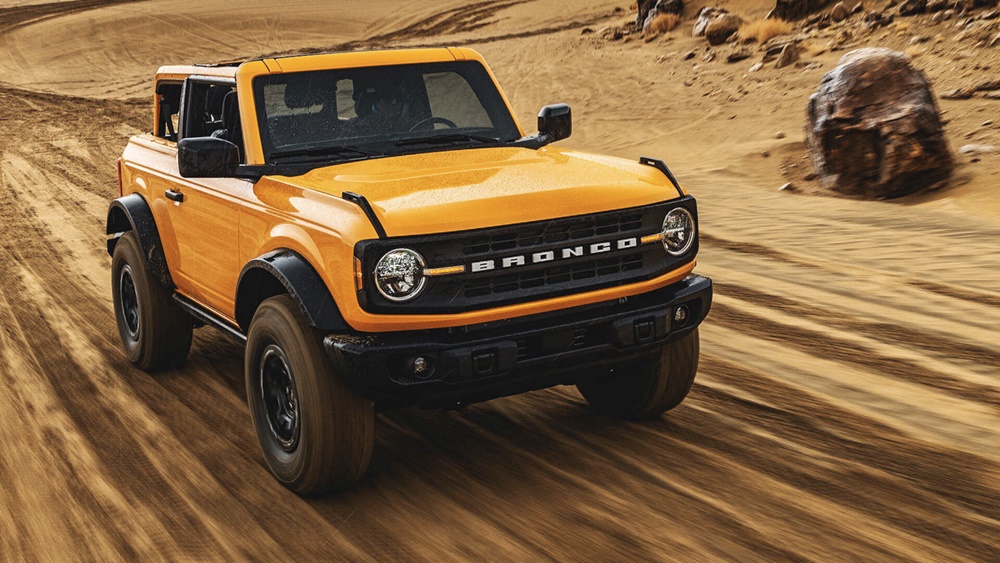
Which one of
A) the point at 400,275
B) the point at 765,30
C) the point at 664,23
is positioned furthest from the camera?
the point at 664,23

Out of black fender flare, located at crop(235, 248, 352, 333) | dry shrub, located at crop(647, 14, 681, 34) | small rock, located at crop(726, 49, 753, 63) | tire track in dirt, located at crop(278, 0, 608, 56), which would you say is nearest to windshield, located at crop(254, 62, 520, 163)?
black fender flare, located at crop(235, 248, 352, 333)

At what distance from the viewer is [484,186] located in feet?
15.7

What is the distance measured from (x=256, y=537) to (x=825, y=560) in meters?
2.23

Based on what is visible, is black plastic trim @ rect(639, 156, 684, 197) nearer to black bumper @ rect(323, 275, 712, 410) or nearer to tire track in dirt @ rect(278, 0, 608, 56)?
black bumper @ rect(323, 275, 712, 410)

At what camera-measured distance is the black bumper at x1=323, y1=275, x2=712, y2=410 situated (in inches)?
173

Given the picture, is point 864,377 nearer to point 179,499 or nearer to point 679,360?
point 679,360

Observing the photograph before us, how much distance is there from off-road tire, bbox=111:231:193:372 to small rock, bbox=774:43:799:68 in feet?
51.5

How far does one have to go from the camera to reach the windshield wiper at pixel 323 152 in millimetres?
5488

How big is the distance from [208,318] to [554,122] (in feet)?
7.14

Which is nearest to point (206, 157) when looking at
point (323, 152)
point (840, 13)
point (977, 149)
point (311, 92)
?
point (323, 152)

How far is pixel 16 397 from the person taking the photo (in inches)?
257

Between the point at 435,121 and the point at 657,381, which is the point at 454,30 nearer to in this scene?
the point at 435,121

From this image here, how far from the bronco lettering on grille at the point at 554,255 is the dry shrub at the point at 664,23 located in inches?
944

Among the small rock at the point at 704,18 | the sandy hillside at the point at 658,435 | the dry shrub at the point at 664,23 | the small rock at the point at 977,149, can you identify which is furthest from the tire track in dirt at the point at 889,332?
the dry shrub at the point at 664,23
